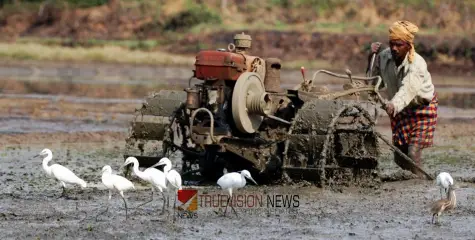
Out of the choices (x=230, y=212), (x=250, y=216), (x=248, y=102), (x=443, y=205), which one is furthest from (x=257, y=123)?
(x=443, y=205)

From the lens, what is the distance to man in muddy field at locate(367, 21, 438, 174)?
12461 millimetres

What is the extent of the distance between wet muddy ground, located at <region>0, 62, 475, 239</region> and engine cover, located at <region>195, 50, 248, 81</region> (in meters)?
1.40

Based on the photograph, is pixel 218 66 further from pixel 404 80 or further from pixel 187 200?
pixel 404 80

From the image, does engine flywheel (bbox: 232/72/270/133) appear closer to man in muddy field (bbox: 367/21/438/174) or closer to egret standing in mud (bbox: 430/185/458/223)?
man in muddy field (bbox: 367/21/438/174)

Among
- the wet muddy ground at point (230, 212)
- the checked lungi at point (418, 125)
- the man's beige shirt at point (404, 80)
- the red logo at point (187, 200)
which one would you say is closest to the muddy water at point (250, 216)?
the wet muddy ground at point (230, 212)

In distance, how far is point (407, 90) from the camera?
12469 mm

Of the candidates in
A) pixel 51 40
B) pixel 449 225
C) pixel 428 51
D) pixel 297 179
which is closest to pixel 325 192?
pixel 297 179

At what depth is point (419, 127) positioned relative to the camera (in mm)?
12977

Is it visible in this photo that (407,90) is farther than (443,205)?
Yes

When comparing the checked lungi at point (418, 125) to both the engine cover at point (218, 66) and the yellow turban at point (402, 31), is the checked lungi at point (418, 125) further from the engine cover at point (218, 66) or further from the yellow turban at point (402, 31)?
the engine cover at point (218, 66)

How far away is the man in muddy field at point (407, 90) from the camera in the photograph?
40.9 ft

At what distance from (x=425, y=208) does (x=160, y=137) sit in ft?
11.5

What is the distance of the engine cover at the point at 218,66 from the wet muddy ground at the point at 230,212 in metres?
1.40

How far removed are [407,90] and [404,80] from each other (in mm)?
151
